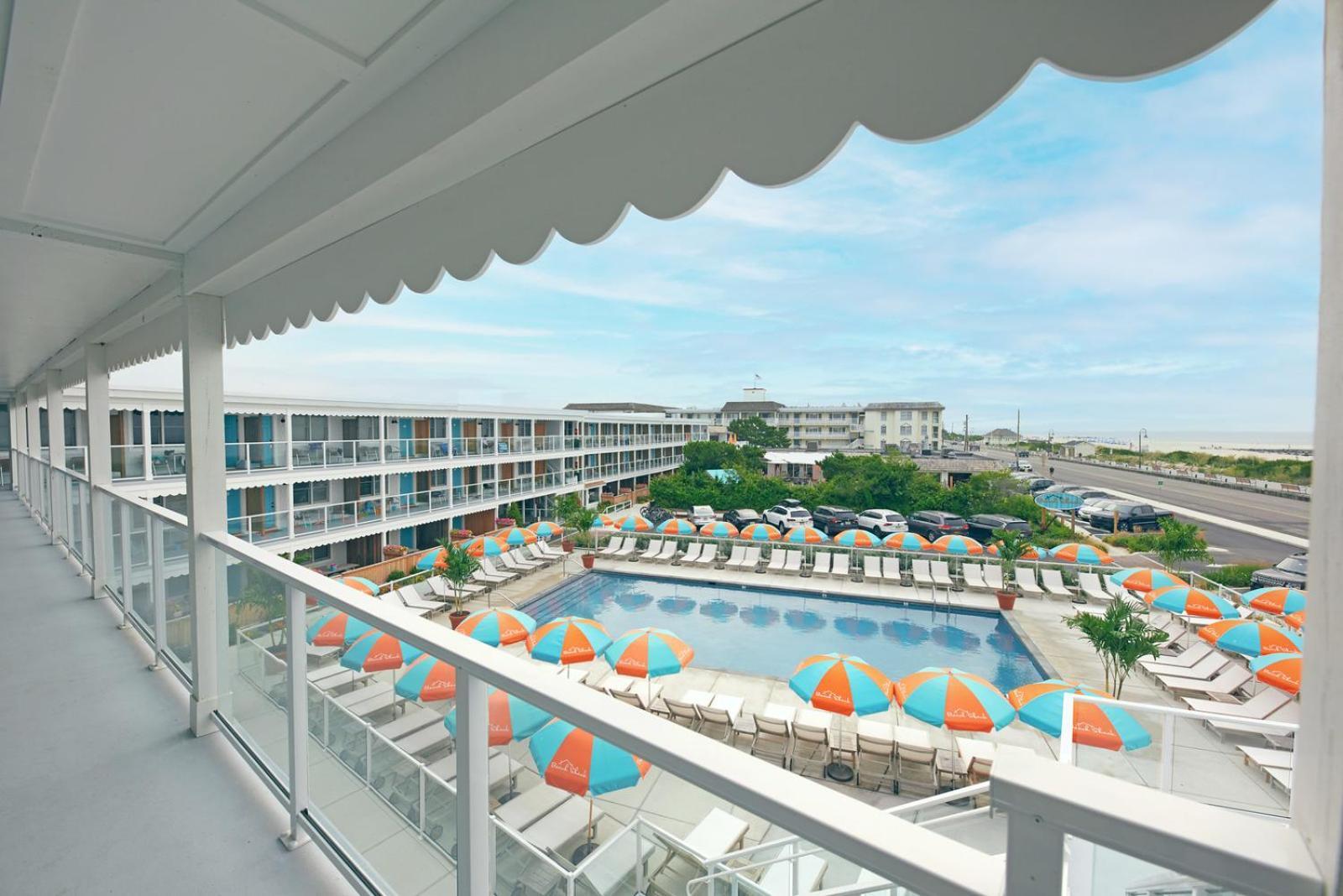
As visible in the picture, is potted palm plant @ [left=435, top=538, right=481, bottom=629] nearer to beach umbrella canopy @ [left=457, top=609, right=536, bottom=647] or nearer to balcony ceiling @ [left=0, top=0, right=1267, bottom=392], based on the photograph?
beach umbrella canopy @ [left=457, top=609, right=536, bottom=647]

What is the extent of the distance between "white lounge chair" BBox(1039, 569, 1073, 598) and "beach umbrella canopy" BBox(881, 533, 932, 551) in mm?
2399

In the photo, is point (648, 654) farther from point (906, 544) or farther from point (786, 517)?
point (786, 517)

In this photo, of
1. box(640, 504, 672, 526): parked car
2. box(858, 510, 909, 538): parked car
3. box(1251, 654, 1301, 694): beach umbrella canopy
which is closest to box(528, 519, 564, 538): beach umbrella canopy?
box(640, 504, 672, 526): parked car

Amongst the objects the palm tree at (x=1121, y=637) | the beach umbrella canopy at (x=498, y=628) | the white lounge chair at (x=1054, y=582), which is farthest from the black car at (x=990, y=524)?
the beach umbrella canopy at (x=498, y=628)

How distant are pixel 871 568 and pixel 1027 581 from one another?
324 cm

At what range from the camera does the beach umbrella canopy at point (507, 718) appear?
3.79 feet

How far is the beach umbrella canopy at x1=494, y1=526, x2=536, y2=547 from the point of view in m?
14.3

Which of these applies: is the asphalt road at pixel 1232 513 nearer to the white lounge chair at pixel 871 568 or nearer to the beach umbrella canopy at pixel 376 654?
the white lounge chair at pixel 871 568

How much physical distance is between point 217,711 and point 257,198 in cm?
216

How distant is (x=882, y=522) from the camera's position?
20297mm

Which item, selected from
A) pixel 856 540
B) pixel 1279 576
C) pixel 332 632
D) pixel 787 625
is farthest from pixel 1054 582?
pixel 332 632

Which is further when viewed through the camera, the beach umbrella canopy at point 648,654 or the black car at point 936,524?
the black car at point 936,524

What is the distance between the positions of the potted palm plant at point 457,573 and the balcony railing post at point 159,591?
8130 mm

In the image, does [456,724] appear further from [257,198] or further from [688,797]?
[257,198]
